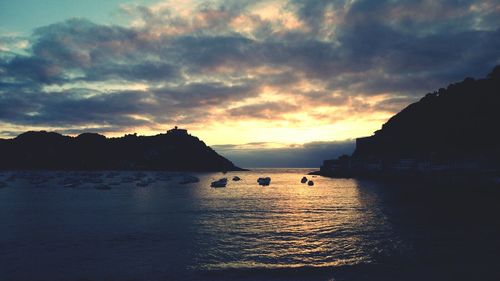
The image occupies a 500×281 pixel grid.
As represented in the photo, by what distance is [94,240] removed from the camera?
26594 millimetres

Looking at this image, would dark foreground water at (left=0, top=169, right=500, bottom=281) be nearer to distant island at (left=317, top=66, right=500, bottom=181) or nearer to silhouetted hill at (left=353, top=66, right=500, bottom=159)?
distant island at (left=317, top=66, right=500, bottom=181)

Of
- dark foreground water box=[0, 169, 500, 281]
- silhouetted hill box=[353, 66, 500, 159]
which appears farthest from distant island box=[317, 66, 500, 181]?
dark foreground water box=[0, 169, 500, 281]

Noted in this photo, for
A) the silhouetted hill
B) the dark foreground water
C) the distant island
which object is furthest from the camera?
the silhouetted hill

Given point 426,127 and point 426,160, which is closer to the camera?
point 426,160

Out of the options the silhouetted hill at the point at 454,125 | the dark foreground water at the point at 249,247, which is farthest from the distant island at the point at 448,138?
the dark foreground water at the point at 249,247

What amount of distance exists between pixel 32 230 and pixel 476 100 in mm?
161269

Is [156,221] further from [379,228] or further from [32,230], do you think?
[379,228]

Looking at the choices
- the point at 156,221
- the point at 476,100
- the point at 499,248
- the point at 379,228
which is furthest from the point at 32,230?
the point at 476,100

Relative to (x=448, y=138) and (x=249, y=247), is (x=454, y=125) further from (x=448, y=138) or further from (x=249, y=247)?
(x=249, y=247)

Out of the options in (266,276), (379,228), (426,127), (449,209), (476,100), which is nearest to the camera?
(266,276)

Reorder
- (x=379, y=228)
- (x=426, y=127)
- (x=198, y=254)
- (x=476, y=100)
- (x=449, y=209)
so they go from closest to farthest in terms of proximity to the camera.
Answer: (x=198, y=254), (x=379, y=228), (x=449, y=209), (x=476, y=100), (x=426, y=127)

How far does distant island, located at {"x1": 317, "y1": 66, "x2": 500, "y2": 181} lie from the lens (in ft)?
393

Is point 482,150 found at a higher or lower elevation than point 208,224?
higher

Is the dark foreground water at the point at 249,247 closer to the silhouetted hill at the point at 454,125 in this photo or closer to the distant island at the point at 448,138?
the distant island at the point at 448,138
